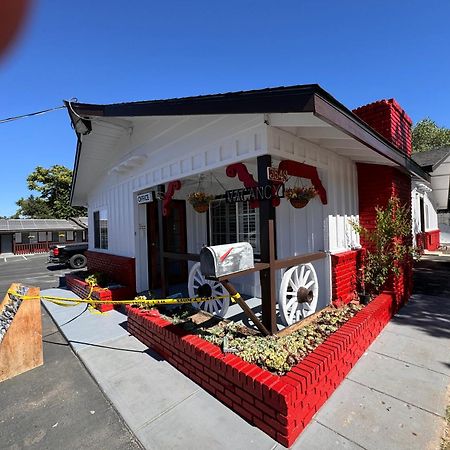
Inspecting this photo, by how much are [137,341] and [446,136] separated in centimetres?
4383

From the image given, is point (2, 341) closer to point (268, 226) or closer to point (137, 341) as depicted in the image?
point (137, 341)

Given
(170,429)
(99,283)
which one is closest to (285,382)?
(170,429)

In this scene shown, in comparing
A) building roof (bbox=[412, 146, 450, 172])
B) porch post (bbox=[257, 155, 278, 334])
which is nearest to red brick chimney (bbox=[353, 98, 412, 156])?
building roof (bbox=[412, 146, 450, 172])

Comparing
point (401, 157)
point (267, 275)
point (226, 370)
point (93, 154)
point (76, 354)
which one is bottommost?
point (76, 354)

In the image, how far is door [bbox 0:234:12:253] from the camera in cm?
2773

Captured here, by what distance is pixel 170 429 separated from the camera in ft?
8.03

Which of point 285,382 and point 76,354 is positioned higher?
point 285,382

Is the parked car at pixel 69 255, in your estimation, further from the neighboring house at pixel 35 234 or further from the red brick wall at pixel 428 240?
the neighboring house at pixel 35 234

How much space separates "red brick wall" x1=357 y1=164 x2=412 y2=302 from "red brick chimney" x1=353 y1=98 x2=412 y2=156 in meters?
0.79

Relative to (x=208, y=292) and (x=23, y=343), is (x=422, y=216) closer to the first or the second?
(x=208, y=292)

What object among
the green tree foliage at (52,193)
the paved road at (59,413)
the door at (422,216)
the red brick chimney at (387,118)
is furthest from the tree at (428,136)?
the green tree foliage at (52,193)

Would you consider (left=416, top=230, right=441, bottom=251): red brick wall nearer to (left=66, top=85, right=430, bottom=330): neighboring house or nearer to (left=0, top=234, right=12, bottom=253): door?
(left=66, top=85, right=430, bottom=330): neighboring house

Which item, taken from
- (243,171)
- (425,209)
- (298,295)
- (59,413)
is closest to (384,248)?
(298,295)

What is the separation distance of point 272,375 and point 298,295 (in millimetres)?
1687
